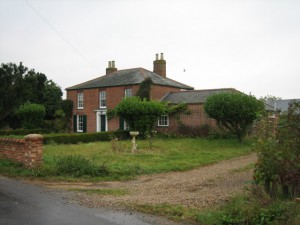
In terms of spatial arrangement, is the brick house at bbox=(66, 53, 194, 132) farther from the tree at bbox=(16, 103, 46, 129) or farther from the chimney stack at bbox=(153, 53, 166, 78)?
the tree at bbox=(16, 103, 46, 129)

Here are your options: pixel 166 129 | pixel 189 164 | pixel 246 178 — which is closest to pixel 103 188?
pixel 246 178

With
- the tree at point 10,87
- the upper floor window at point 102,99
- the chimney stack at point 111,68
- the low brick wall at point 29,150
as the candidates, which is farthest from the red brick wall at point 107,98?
the low brick wall at point 29,150

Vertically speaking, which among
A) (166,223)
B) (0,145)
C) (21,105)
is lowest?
(166,223)

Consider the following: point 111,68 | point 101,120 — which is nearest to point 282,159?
point 101,120

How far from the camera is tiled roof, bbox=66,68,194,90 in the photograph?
111ft

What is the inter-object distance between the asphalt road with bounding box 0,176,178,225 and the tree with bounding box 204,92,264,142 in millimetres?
15950

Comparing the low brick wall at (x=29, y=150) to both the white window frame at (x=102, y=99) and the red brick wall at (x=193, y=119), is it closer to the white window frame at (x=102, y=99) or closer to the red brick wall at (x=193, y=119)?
the red brick wall at (x=193, y=119)

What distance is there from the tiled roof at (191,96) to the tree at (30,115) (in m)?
12.2

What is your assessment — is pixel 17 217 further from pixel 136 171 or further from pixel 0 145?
pixel 0 145

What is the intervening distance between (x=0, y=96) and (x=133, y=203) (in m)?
25.0

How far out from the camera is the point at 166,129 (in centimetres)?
3133

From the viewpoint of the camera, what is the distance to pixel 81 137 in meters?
25.2

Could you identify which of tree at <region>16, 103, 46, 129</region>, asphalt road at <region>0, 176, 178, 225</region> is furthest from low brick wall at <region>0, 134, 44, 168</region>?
tree at <region>16, 103, 46, 129</region>

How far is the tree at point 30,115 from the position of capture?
3331cm
